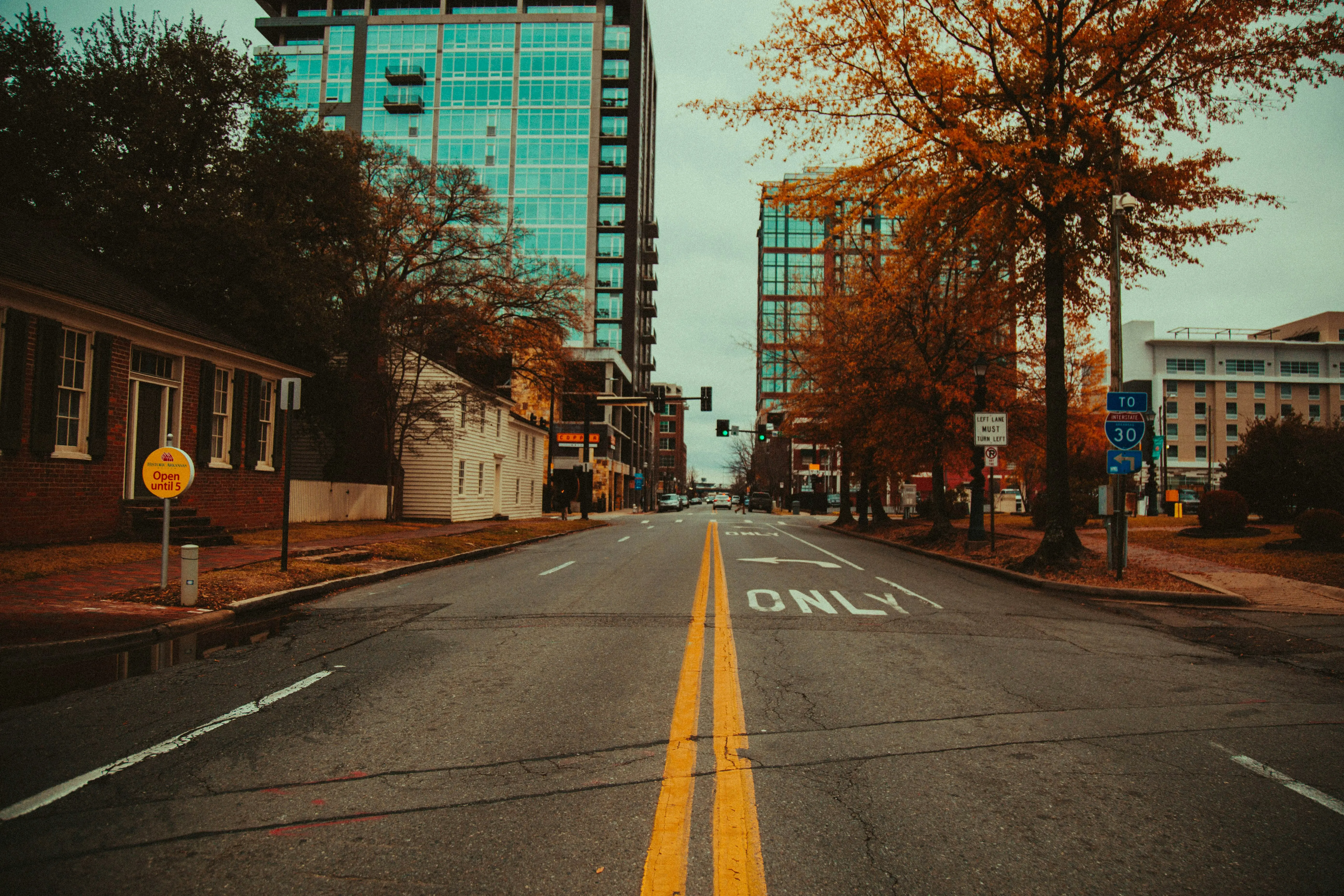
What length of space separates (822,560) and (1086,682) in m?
11.4

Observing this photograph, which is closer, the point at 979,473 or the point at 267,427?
the point at 267,427

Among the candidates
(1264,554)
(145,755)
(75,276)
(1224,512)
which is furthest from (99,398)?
(1224,512)

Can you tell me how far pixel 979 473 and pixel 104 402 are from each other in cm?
2157

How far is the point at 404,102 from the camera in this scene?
239 ft

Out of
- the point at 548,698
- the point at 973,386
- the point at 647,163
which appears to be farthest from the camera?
the point at 647,163

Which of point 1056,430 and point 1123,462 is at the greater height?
point 1056,430

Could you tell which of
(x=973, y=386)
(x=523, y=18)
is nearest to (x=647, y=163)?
(x=523, y=18)

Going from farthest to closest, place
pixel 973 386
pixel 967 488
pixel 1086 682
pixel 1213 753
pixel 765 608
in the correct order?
pixel 967 488 → pixel 973 386 → pixel 765 608 → pixel 1086 682 → pixel 1213 753

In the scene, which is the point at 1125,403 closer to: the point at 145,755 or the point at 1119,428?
the point at 1119,428

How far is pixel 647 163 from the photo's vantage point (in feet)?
287

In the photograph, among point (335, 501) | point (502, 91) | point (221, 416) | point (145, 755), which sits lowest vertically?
point (145, 755)

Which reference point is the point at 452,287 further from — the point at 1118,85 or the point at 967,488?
the point at 967,488

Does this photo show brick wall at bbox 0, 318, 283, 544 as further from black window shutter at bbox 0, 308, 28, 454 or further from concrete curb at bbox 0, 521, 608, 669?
concrete curb at bbox 0, 521, 608, 669

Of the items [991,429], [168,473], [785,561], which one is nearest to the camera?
[168,473]
